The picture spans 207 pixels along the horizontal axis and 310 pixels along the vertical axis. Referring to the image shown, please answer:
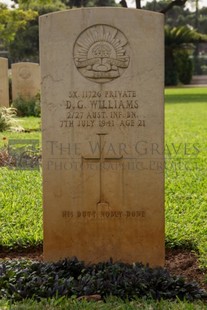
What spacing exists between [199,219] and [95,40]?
6.85 ft

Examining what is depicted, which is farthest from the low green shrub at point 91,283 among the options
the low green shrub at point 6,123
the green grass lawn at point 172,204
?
the low green shrub at point 6,123

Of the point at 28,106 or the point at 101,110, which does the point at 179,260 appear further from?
the point at 28,106

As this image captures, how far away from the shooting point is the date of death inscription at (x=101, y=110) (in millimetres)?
4398

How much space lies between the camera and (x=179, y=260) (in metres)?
4.80

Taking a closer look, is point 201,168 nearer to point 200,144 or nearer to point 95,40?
point 200,144

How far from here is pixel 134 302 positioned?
144 inches

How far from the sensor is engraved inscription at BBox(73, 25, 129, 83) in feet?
14.2

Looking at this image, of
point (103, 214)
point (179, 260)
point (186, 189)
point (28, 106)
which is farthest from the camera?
point (28, 106)

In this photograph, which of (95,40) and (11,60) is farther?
(11,60)

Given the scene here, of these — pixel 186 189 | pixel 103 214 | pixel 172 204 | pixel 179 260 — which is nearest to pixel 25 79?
pixel 186 189

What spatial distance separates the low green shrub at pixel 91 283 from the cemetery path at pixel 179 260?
285 mm

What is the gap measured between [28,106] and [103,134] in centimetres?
1354

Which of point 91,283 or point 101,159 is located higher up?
point 101,159

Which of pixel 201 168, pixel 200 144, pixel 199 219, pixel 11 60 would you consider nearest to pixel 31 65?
pixel 200 144
